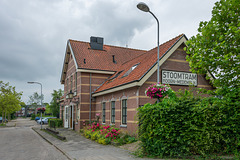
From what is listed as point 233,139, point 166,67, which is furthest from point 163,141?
point 166,67

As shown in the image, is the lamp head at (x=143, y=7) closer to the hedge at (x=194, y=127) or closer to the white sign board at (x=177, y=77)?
the hedge at (x=194, y=127)

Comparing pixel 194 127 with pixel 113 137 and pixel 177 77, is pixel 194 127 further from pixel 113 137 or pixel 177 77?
pixel 177 77

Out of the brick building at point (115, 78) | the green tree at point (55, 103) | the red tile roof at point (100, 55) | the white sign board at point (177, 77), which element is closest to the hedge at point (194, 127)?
the brick building at point (115, 78)

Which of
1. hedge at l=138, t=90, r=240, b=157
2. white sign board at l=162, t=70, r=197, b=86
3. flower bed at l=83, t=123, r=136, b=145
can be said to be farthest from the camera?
white sign board at l=162, t=70, r=197, b=86

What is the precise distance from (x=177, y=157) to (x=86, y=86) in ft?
45.4

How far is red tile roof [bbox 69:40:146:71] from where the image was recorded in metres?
21.4

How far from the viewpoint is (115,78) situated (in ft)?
62.2

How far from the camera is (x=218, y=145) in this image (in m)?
8.16

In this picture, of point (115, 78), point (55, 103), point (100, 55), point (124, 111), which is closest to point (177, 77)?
point (124, 111)

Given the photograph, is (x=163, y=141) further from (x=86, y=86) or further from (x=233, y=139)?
(x=86, y=86)

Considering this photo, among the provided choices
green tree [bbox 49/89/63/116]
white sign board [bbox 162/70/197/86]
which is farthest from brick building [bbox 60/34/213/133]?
green tree [bbox 49/89/63/116]

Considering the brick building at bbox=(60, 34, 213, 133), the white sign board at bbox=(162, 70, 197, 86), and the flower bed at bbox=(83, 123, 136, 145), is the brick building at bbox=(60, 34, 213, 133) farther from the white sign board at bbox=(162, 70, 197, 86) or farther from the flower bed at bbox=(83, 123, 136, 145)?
the flower bed at bbox=(83, 123, 136, 145)

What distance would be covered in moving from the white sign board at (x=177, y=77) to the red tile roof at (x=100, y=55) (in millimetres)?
8252

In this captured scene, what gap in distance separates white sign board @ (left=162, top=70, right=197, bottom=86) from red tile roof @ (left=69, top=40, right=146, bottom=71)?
8.25 m
